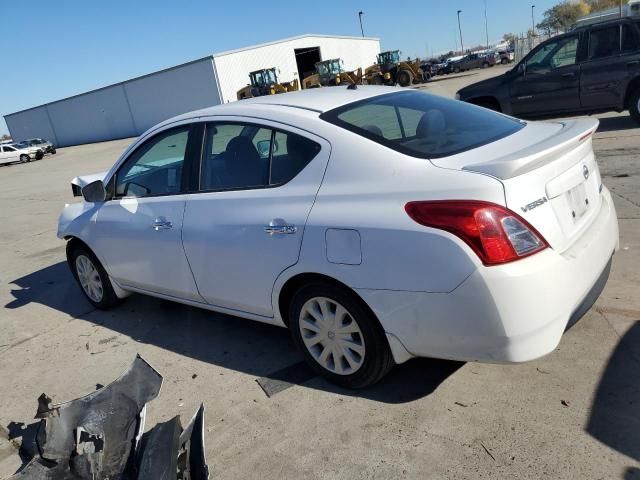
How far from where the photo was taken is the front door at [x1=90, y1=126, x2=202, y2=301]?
381cm

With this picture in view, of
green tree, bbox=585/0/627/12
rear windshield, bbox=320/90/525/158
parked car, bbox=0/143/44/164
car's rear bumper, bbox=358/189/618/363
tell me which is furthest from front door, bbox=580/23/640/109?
green tree, bbox=585/0/627/12

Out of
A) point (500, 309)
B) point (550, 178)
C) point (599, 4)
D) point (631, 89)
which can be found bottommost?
point (631, 89)

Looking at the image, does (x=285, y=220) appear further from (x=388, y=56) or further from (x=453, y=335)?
(x=388, y=56)

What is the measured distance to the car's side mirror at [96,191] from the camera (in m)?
4.41

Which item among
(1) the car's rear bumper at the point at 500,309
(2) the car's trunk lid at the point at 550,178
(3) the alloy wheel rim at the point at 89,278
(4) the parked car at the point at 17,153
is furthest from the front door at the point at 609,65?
(4) the parked car at the point at 17,153

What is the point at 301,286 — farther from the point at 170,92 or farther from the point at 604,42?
the point at 170,92

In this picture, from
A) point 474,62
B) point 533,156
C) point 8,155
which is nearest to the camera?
point 533,156

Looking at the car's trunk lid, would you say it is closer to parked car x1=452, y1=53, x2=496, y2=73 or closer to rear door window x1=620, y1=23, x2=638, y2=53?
rear door window x1=620, y1=23, x2=638, y2=53

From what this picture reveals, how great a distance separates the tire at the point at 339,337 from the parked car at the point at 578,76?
879 cm

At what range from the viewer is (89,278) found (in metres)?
5.08

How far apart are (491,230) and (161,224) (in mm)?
2372

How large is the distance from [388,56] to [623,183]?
3946 centimetres

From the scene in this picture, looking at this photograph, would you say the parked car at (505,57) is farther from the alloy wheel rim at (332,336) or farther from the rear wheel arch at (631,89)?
the alloy wheel rim at (332,336)

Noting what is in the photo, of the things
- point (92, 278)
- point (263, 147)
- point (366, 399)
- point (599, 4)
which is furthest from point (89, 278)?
point (599, 4)
